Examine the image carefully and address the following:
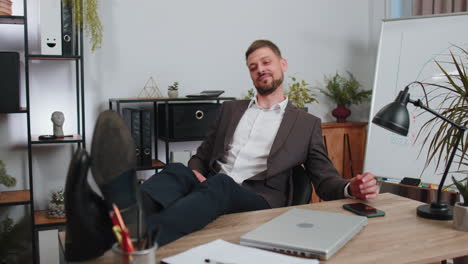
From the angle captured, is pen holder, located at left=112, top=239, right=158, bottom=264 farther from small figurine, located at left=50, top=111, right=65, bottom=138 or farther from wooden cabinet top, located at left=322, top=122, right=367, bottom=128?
wooden cabinet top, located at left=322, top=122, right=367, bottom=128

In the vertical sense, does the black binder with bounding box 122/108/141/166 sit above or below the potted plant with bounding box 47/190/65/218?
above

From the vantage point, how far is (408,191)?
3656 millimetres

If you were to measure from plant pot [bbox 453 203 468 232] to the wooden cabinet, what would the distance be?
7.77ft

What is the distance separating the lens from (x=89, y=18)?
9.52ft

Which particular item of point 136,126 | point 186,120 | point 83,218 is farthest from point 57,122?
point 83,218

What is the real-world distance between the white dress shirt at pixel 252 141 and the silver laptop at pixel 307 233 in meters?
0.86

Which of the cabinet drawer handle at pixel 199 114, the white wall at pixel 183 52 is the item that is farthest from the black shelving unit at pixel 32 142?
the cabinet drawer handle at pixel 199 114

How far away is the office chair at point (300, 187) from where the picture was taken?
2.06 m

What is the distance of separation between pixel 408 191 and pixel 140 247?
3.16 m

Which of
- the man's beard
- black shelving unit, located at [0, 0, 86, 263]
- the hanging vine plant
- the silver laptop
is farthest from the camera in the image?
the hanging vine plant

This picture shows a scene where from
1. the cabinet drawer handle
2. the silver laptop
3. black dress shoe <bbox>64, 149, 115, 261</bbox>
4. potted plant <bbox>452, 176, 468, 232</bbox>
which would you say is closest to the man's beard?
the cabinet drawer handle

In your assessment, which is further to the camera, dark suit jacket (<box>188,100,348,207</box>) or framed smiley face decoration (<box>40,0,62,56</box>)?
framed smiley face decoration (<box>40,0,62,56</box>)

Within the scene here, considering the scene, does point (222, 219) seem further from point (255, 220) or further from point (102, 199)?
point (102, 199)

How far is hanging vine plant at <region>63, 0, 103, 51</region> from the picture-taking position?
2.78 meters
